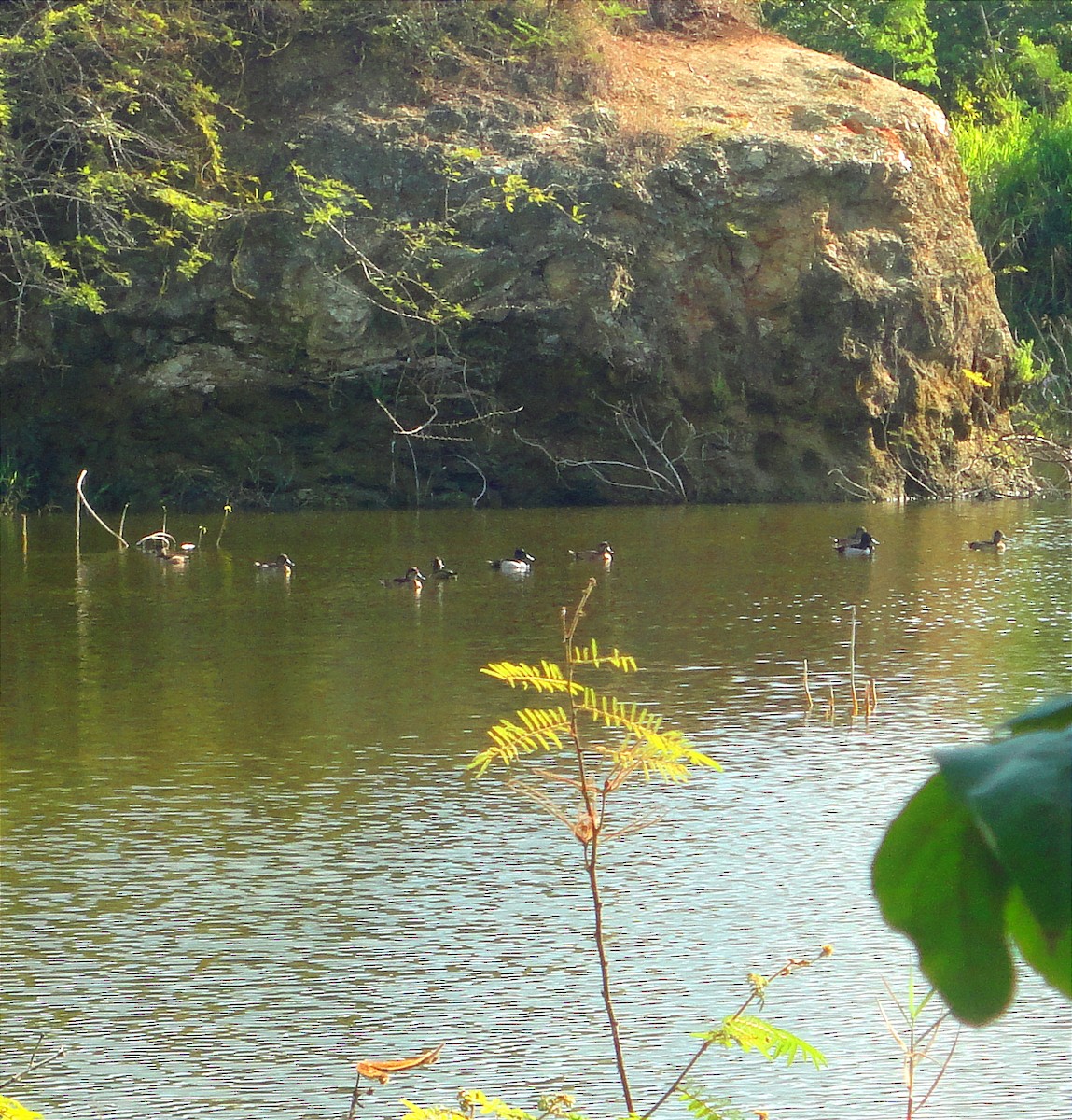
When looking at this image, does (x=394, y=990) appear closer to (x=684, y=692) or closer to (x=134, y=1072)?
(x=134, y=1072)

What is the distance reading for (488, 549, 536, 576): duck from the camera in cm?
1520

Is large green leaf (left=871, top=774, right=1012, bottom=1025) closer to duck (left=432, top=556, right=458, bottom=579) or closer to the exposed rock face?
duck (left=432, top=556, right=458, bottom=579)

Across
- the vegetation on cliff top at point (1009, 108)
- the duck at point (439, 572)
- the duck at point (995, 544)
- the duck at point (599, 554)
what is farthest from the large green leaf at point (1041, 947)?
the vegetation on cliff top at point (1009, 108)

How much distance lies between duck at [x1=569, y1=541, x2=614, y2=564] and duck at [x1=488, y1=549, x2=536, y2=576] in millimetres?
492

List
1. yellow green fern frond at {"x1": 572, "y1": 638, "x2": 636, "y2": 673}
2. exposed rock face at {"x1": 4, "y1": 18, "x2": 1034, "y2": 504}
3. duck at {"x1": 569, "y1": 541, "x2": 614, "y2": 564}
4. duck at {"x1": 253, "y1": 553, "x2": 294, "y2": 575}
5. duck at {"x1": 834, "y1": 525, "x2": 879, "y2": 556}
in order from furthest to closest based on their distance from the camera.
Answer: exposed rock face at {"x1": 4, "y1": 18, "x2": 1034, "y2": 504} < duck at {"x1": 834, "y1": 525, "x2": 879, "y2": 556} < duck at {"x1": 569, "y1": 541, "x2": 614, "y2": 564} < duck at {"x1": 253, "y1": 553, "x2": 294, "y2": 575} < yellow green fern frond at {"x1": 572, "y1": 638, "x2": 636, "y2": 673}

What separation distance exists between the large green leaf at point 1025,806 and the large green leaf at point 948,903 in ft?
0.12

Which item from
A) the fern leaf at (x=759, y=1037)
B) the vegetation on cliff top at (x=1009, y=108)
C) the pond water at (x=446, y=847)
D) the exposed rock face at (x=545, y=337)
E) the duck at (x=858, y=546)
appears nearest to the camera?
the fern leaf at (x=759, y=1037)

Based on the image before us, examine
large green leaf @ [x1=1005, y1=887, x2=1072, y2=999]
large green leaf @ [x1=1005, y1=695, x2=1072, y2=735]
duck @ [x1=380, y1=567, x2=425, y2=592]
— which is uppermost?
large green leaf @ [x1=1005, y1=695, x2=1072, y2=735]

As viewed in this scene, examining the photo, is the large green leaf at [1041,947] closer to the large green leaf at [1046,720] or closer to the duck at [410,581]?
the large green leaf at [1046,720]

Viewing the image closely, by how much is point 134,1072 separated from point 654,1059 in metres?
1.36

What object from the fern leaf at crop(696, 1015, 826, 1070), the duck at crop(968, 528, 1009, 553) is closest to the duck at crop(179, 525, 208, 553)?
the duck at crop(968, 528, 1009, 553)

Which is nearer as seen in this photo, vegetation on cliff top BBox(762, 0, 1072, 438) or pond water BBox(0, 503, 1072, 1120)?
pond water BBox(0, 503, 1072, 1120)

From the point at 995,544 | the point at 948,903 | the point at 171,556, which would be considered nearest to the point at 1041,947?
the point at 948,903

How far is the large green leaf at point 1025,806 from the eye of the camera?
70 centimetres
